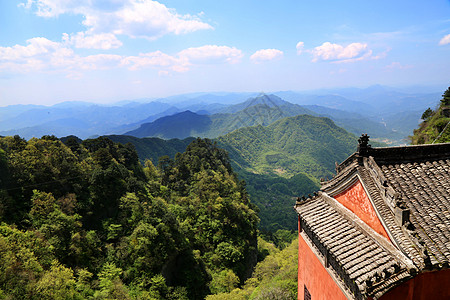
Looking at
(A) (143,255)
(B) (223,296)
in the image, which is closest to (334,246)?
(B) (223,296)

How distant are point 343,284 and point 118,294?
19173 millimetres

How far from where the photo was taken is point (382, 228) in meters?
6.54

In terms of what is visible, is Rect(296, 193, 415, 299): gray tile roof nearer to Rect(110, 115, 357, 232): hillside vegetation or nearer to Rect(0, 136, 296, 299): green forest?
Rect(0, 136, 296, 299): green forest

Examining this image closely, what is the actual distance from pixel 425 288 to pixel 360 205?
2.46 m

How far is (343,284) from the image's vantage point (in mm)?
6977

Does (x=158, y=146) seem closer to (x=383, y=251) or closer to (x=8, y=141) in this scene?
(x=8, y=141)

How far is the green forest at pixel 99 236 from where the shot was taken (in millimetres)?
18447

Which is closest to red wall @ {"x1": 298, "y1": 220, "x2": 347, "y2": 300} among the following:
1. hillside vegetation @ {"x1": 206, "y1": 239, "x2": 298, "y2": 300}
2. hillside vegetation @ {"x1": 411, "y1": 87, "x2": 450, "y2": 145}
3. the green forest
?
hillside vegetation @ {"x1": 206, "y1": 239, "x2": 298, "y2": 300}

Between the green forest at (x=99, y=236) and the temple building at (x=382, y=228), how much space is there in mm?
15587

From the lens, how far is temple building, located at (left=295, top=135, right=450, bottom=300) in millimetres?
5578

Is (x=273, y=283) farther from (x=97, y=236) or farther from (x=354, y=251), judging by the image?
(x=354, y=251)

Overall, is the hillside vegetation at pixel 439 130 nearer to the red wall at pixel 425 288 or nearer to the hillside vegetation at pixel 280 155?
the red wall at pixel 425 288

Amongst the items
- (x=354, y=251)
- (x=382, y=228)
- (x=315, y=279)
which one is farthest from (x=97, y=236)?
(x=382, y=228)

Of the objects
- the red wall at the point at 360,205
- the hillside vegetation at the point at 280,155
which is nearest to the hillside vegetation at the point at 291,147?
the hillside vegetation at the point at 280,155
